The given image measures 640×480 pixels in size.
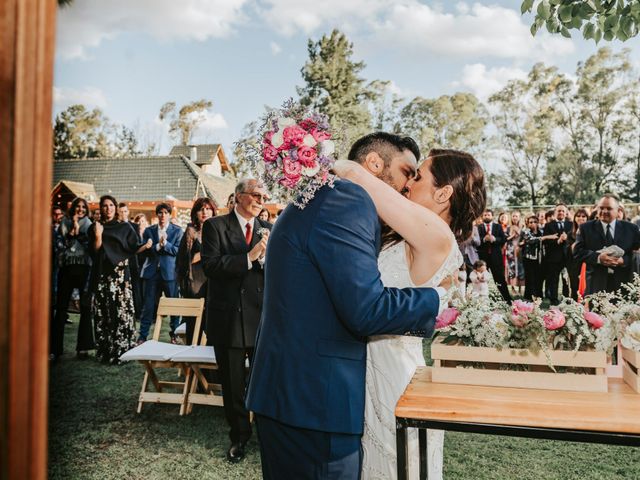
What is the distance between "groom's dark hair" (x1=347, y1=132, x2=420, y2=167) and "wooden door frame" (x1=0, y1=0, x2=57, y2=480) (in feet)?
6.74

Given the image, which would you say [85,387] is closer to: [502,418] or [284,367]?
[284,367]

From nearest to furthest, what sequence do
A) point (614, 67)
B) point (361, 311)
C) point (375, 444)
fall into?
point (361, 311) < point (375, 444) < point (614, 67)

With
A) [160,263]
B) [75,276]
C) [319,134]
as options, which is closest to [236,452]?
[319,134]

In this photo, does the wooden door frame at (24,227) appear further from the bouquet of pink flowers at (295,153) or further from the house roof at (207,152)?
the house roof at (207,152)

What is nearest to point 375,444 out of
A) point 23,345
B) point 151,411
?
point 23,345

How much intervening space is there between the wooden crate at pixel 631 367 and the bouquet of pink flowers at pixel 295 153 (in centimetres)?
140

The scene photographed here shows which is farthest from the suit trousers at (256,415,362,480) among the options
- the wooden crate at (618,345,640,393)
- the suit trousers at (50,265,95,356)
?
the suit trousers at (50,265,95,356)

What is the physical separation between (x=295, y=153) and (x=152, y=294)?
769cm

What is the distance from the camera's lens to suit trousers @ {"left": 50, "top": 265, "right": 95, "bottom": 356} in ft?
24.7

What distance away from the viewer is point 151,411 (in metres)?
5.47

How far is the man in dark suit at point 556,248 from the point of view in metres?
12.4

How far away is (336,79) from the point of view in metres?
43.3

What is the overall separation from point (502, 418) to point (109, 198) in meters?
6.78

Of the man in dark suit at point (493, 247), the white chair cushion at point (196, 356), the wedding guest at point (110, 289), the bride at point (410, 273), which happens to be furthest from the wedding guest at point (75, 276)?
the man in dark suit at point (493, 247)
